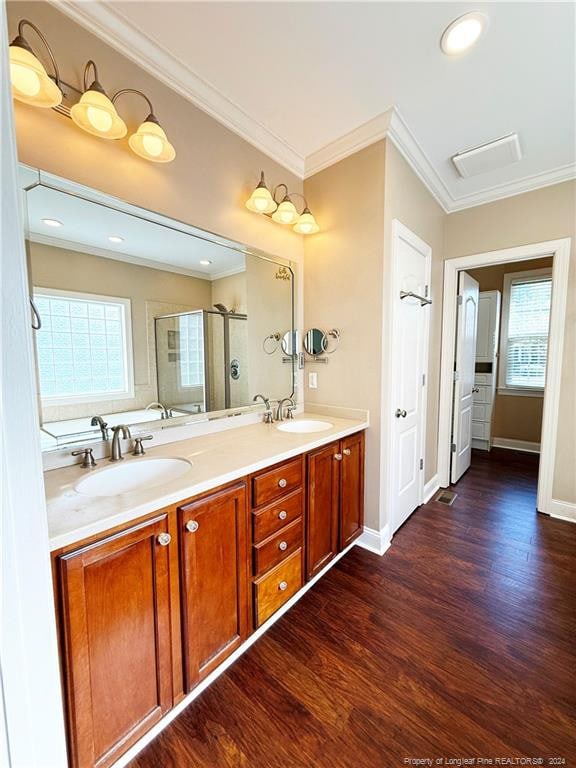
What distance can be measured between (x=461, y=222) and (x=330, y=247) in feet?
5.02

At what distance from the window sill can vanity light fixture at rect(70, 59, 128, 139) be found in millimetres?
4920

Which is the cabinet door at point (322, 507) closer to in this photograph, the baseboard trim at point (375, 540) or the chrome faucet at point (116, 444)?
the baseboard trim at point (375, 540)

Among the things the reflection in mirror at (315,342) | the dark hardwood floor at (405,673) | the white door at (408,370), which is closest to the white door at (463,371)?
the white door at (408,370)

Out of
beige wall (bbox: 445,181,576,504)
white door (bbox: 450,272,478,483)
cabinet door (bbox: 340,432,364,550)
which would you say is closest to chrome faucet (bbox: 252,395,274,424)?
cabinet door (bbox: 340,432,364,550)

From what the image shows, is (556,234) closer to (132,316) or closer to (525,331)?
(525,331)

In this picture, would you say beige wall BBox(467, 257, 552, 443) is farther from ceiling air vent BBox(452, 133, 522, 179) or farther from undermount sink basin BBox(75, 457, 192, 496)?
undermount sink basin BBox(75, 457, 192, 496)

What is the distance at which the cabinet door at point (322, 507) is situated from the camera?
1.65 meters

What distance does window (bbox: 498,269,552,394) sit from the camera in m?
3.89

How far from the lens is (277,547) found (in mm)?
1455

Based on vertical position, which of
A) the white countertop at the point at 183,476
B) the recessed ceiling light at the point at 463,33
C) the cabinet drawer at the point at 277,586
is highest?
the recessed ceiling light at the point at 463,33

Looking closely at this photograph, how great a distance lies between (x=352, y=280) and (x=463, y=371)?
1.78m

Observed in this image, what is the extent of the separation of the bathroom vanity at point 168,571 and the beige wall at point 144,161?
1.23 meters

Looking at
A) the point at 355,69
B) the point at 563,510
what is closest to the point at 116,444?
the point at 355,69

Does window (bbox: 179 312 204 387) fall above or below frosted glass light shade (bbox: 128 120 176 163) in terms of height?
below
